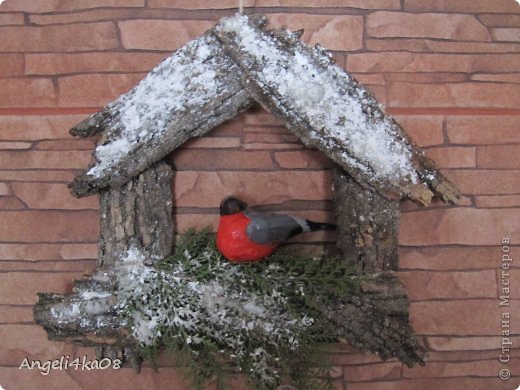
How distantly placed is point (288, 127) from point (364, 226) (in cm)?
25

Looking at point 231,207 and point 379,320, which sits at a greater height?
point 231,207

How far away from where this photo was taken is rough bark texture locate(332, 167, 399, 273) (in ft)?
3.33

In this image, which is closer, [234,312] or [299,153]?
[234,312]

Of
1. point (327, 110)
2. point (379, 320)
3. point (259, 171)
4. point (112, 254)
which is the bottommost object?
point (379, 320)

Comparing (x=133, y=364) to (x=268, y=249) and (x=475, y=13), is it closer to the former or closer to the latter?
(x=268, y=249)

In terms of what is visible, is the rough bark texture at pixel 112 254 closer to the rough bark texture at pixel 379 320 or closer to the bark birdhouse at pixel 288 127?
the bark birdhouse at pixel 288 127

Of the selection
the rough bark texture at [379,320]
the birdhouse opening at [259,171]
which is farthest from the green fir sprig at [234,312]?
the birdhouse opening at [259,171]

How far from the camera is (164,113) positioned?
98 centimetres

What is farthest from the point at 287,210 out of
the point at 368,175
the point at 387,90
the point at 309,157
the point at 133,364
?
the point at 133,364

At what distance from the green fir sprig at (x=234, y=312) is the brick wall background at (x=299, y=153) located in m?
0.16

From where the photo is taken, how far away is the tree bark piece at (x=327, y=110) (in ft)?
3.16

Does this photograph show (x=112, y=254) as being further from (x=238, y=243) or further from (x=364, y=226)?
(x=364, y=226)

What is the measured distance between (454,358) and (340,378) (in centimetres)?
27

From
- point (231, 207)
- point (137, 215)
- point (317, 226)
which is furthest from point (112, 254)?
point (317, 226)
